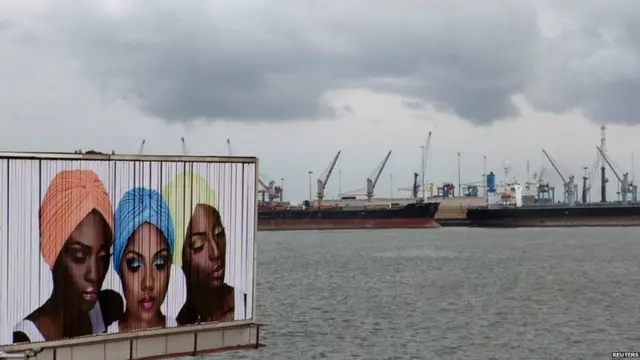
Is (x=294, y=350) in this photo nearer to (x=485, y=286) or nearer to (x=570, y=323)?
(x=570, y=323)

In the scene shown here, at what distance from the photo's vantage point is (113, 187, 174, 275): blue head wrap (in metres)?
20.8

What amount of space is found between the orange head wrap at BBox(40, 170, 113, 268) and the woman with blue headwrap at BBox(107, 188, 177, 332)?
2.11 ft

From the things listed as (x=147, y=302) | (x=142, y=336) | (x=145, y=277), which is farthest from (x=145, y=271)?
(x=142, y=336)

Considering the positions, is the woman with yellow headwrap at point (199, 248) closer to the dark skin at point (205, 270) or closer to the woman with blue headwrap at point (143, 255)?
the dark skin at point (205, 270)

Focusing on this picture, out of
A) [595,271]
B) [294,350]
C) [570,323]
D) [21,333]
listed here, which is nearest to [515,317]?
[570,323]

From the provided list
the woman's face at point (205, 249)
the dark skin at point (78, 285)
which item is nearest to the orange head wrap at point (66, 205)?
the dark skin at point (78, 285)

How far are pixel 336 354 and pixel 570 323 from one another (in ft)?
51.0

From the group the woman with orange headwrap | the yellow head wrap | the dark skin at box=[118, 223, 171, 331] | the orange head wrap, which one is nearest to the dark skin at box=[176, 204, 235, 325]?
the yellow head wrap

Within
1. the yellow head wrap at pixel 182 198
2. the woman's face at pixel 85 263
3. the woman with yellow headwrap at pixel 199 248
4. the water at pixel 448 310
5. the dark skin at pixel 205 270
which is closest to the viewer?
the woman's face at pixel 85 263

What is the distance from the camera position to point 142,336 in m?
21.1

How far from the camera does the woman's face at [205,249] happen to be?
2233 cm

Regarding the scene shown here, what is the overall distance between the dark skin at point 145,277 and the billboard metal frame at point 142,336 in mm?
319

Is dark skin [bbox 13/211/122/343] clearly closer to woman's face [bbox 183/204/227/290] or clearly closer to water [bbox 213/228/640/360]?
woman's face [bbox 183/204/227/290]

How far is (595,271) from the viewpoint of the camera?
83812 millimetres
